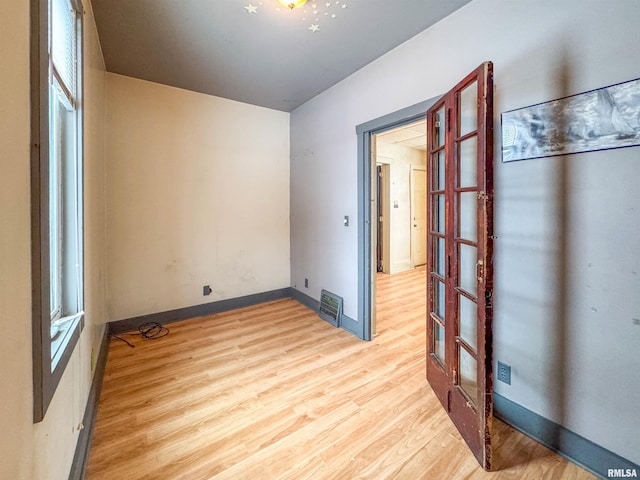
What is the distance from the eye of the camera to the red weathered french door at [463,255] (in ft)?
4.39

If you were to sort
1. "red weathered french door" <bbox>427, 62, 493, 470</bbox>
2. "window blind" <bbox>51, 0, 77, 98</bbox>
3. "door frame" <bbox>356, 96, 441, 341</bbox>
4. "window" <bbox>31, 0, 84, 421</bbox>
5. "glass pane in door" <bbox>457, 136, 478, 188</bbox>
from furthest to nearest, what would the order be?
"door frame" <bbox>356, 96, 441, 341</bbox>
"glass pane in door" <bbox>457, 136, 478, 188</bbox>
"red weathered french door" <bbox>427, 62, 493, 470</bbox>
"window blind" <bbox>51, 0, 77, 98</bbox>
"window" <bbox>31, 0, 84, 421</bbox>

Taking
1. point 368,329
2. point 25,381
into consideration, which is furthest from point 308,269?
point 25,381

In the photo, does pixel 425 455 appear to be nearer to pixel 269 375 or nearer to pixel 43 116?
pixel 269 375

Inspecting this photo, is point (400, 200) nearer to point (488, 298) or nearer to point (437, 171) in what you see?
point (437, 171)

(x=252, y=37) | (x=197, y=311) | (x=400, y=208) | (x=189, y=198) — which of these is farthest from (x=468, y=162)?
(x=400, y=208)

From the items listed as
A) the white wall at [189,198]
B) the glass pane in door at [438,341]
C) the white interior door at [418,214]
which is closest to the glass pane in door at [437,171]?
the glass pane in door at [438,341]

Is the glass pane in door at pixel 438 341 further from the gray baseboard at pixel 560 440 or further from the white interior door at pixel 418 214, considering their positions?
the white interior door at pixel 418 214

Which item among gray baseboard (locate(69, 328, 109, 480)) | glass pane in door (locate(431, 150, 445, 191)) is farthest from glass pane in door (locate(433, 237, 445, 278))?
gray baseboard (locate(69, 328, 109, 480))

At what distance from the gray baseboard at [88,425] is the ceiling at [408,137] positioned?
13.7ft

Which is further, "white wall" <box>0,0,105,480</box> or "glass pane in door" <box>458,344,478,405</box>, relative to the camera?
"glass pane in door" <box>458,344,478,405</box>

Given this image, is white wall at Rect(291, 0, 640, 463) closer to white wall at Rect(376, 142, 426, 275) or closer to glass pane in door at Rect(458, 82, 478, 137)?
glass pane in door at Rect(458, 82, 478, 137)

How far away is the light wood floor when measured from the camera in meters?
1.39

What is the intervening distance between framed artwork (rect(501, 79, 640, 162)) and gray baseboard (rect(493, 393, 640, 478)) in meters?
1.45

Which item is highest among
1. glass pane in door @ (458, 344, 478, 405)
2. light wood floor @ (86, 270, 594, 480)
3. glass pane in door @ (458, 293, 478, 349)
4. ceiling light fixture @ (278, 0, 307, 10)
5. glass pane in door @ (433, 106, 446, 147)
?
ceiling light fixture @ (278, 0, 307, 10)
